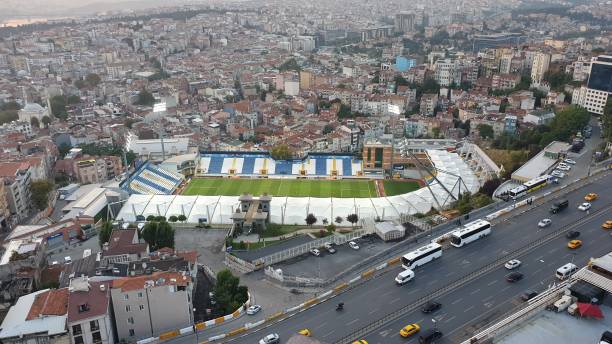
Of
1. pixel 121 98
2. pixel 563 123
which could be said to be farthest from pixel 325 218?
pixel 121 98

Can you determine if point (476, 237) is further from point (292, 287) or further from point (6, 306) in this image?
point (6, 306)

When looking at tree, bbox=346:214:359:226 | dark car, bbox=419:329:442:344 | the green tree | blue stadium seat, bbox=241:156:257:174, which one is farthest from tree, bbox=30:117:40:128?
dark car, bbox=419:329:442:344

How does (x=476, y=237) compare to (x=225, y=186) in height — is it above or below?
above

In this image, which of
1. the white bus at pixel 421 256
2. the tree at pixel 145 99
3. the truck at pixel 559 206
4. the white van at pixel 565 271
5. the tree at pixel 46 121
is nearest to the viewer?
the white van at pixel 565 271

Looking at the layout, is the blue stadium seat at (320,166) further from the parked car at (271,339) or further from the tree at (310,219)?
the parked car at (271,339)

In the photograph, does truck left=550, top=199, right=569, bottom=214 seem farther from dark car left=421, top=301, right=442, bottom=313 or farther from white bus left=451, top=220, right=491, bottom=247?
dark car left=421, top=301, right=442, bottom=313

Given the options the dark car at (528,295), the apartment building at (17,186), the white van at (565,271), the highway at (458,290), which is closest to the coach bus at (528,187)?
the highway at (458,290)

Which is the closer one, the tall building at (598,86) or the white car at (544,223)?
the white car at (544,223)
